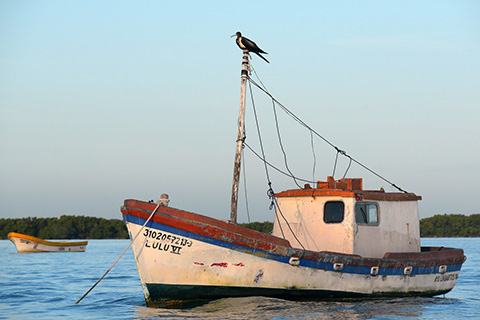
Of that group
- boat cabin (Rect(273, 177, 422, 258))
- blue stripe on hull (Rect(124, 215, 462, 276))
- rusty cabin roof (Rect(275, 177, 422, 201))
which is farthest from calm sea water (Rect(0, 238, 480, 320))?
rusty cabin roof (Rect(275, 177, 422, 201))

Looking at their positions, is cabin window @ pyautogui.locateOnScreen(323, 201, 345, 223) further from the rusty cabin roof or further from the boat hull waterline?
the boat hull waterline

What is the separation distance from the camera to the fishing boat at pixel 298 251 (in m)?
12.9

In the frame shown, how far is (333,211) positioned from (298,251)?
7.60 ft

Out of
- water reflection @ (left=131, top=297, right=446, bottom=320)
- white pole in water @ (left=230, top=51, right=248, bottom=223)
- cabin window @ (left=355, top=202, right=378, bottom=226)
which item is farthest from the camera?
cabin window @ (left=355, top=202, right=378, bottom=226)

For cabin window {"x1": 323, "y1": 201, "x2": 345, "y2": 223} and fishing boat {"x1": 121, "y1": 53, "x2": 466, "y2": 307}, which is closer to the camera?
fishing boat {"x1": 121, "y1": 53, "x2": 466, "y2": 307}

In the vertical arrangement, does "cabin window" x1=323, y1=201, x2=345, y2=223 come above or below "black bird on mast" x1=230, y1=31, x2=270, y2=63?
below

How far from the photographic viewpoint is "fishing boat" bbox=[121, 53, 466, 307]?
1287cm

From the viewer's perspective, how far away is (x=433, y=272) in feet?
55.6

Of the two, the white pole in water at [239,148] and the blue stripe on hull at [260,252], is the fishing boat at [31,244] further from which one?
the blue stripe on hull at [260,252]

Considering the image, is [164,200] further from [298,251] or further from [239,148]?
[298,251]

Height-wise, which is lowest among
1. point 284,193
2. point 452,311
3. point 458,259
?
point 452,311

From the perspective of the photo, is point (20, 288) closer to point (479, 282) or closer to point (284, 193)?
point (284, 193)

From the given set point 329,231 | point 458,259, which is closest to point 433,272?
point 458,259

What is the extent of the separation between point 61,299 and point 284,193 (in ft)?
24.3
